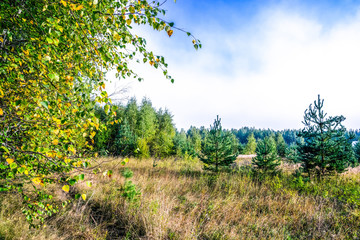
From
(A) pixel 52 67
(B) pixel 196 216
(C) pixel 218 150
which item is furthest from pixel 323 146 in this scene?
(A) pixel 52 67

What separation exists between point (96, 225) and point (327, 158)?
901 centimetres

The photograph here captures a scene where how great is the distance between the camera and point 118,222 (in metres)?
3.77

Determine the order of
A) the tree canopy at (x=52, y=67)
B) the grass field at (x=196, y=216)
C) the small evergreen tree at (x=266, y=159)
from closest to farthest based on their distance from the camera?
the tree canopy at (x=52, y=67) → the grass field at (x=196, y=216) → the small evergreen tree at (x=266, y=159)

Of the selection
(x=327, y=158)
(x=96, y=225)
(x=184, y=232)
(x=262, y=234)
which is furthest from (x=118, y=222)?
(x=327, y=158)

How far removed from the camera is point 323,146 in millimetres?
6871

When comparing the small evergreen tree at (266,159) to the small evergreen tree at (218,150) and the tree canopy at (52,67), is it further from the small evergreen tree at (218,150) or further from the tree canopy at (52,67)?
the tree canopy at (52,67)

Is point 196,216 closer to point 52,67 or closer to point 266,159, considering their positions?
point 52,67

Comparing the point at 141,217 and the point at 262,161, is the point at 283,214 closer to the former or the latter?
the point at 141,217

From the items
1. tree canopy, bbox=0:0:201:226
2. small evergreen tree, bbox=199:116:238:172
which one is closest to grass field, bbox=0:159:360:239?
tree canopy, bbox=0:0:201:226

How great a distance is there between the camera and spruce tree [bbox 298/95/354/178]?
263 inches

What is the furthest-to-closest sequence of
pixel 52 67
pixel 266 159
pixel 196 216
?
pixel 266 159 → pixel 196 216 → pixel 52 67

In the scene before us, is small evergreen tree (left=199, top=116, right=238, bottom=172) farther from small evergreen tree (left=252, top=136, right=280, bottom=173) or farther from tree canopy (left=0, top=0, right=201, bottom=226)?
tree canopy (left=0, top=0, right=201, bottom=226)

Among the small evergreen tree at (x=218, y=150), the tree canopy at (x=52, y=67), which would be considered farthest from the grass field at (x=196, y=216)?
the small evergreen tree at (x=218, y=150)

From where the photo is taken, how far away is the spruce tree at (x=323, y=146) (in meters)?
6.69
